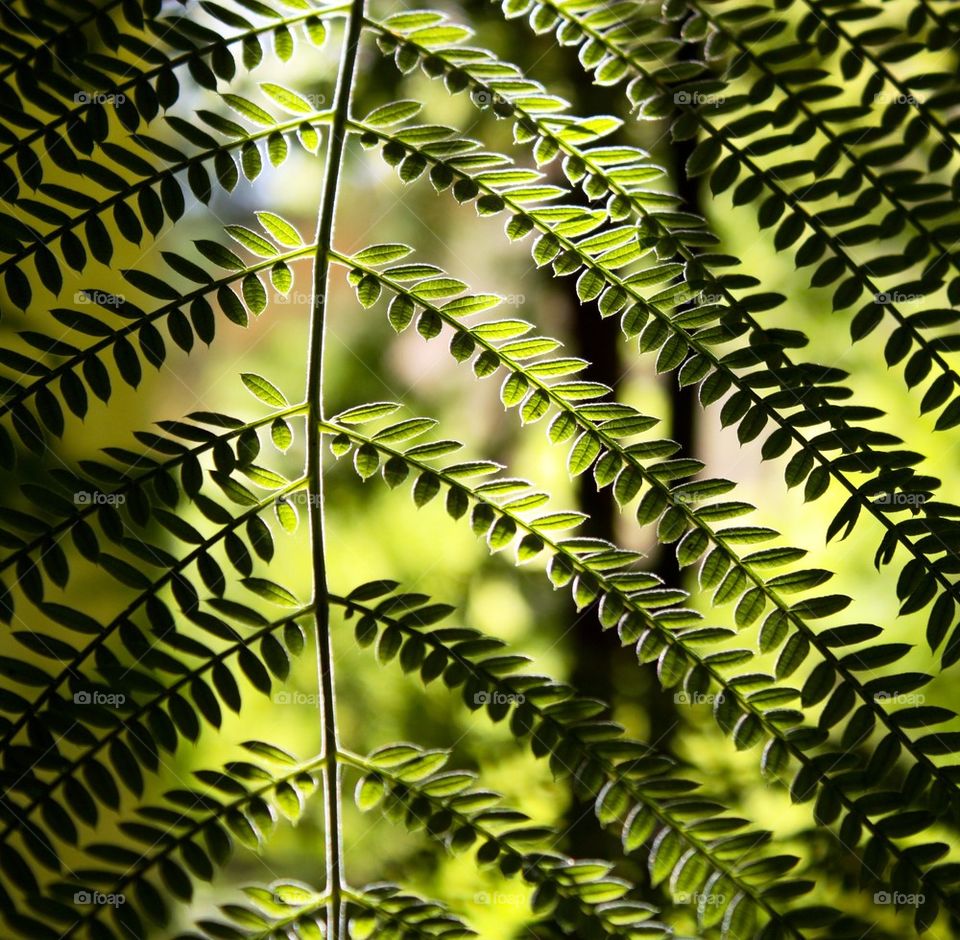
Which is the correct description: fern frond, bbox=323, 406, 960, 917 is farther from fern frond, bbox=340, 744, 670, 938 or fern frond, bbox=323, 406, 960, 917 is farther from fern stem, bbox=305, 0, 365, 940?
fern frond, bbox=340, 744, 670, 938

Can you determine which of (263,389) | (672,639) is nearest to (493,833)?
(672,639)

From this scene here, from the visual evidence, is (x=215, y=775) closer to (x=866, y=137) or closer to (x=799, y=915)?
(x=799, y=915)

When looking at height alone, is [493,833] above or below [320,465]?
below

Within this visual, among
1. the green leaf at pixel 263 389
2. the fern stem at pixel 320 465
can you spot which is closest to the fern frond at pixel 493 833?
the fern stem at pixel 320 465

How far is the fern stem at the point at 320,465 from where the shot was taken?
591 millimetres

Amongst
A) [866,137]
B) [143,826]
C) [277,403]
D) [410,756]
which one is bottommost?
[143,826]

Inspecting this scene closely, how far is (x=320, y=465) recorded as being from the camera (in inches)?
23.7

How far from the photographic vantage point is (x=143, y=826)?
541 mm

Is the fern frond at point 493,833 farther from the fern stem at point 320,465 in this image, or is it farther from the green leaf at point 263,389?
the green leaf at point 263,389

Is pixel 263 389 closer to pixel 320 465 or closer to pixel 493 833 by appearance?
pixel 320 465

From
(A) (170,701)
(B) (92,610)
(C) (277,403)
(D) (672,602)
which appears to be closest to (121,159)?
(C) (277,403)

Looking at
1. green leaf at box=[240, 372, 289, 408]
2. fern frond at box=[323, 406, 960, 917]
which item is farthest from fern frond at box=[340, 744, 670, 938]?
green leaf at box=[240, 372, 289, 408]

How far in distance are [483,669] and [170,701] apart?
0.68ft

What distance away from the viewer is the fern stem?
1.94 feet
